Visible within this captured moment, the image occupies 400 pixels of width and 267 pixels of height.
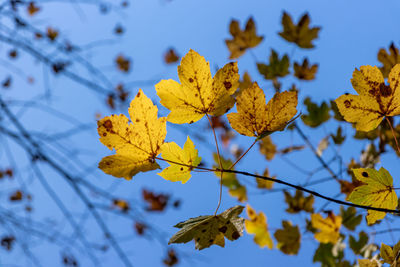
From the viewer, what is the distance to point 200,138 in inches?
86.7

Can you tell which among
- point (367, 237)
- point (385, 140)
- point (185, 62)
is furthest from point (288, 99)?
point (367, 237)

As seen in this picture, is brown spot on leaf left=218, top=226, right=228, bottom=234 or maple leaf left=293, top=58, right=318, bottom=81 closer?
brown spot on leaf left=218, top=226, right=228, bottom=234

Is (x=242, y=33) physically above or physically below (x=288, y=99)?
above

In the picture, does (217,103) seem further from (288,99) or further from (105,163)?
(105,163)

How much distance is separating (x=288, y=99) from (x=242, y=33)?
1.00 metres

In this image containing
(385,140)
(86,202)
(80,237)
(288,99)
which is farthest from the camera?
(80,237)

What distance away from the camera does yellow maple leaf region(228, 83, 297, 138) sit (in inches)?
23.1

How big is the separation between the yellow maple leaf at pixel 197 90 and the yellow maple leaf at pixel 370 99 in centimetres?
25

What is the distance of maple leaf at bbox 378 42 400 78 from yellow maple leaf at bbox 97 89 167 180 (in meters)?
0.85

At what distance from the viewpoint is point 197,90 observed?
0.62m

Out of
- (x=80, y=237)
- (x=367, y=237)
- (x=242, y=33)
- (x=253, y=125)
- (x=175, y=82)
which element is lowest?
(x=367, y=237)

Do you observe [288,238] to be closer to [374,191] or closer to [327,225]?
[327,225]

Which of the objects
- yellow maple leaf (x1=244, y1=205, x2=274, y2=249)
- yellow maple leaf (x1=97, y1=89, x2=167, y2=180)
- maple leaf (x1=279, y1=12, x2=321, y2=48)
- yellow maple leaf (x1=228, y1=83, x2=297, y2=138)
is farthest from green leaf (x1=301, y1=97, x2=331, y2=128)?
yellow maple leaf (x1=97, y1=89, x2=167, y2=180)

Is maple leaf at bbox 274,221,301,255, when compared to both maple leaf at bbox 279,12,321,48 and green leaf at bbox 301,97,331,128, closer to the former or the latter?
green leaf at bbox 301,97,331,128
